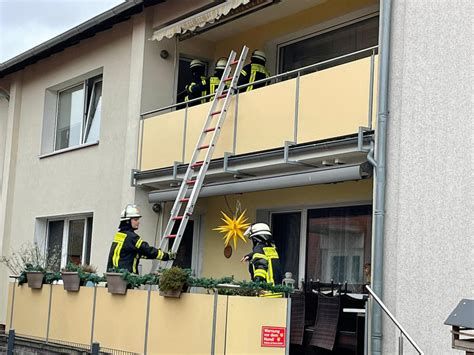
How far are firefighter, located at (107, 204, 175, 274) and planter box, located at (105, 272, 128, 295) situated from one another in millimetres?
313

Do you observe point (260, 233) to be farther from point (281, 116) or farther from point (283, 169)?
point (281, 116)

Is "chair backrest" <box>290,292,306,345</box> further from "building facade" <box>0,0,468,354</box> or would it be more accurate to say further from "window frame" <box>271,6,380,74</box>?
"window frame" <box>271,6,380,74</box>

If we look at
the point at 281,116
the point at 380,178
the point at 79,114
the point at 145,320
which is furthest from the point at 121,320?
the point at 79,114

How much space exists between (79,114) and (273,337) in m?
9.72

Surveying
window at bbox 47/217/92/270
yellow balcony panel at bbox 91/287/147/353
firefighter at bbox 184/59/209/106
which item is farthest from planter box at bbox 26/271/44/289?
firefighter at bbox 184/59/209/106

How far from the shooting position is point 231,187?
12453 mm

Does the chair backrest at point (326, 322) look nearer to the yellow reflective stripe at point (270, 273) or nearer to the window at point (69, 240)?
the yellow reflective stripe at point (270, 273)

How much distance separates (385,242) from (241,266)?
4.70 metres

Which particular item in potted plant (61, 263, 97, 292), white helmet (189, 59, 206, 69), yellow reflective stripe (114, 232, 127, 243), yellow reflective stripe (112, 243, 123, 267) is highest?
white helmet (189, 59, 206, 69)

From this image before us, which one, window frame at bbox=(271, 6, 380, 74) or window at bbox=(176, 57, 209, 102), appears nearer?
window frame at bbox=(271, 6, 380, 74)

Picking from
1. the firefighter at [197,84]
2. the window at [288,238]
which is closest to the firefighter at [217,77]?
the firefighter at [197,84]

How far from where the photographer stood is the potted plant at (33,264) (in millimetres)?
13289

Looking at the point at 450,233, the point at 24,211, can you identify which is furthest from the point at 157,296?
the point at 24,211

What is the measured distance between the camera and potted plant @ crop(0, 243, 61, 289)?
43.6 ft
